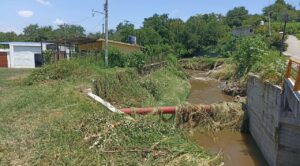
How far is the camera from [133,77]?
18.3 meters

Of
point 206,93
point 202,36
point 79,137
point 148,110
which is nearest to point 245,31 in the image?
point 202,36

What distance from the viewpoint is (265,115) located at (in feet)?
37.7

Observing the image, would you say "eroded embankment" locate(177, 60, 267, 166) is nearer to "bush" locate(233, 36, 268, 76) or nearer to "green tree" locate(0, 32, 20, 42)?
"bush" locate(233, 36, 268, 76)

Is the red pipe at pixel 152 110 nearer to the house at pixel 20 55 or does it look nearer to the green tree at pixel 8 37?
the house at pixel 20 55

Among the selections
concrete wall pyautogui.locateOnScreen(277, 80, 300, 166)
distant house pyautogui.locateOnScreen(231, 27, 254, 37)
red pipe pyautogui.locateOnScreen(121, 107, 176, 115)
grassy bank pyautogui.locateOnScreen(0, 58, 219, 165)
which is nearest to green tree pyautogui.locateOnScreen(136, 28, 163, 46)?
distant house pyautogui.locateOnScreen(231, 27, 254, 37)

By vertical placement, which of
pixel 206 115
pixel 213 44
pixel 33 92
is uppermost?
pixel 213 44

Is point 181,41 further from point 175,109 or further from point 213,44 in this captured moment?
point 175,109

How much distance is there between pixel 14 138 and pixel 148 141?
3.51 metres

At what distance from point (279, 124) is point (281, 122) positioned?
0.46 feet

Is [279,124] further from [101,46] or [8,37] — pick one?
[8,37]

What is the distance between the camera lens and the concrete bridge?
8.73 meters

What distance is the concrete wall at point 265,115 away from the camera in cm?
1007

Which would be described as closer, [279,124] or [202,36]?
[279,124]

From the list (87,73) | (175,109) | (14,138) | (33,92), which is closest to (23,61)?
(87,73)
